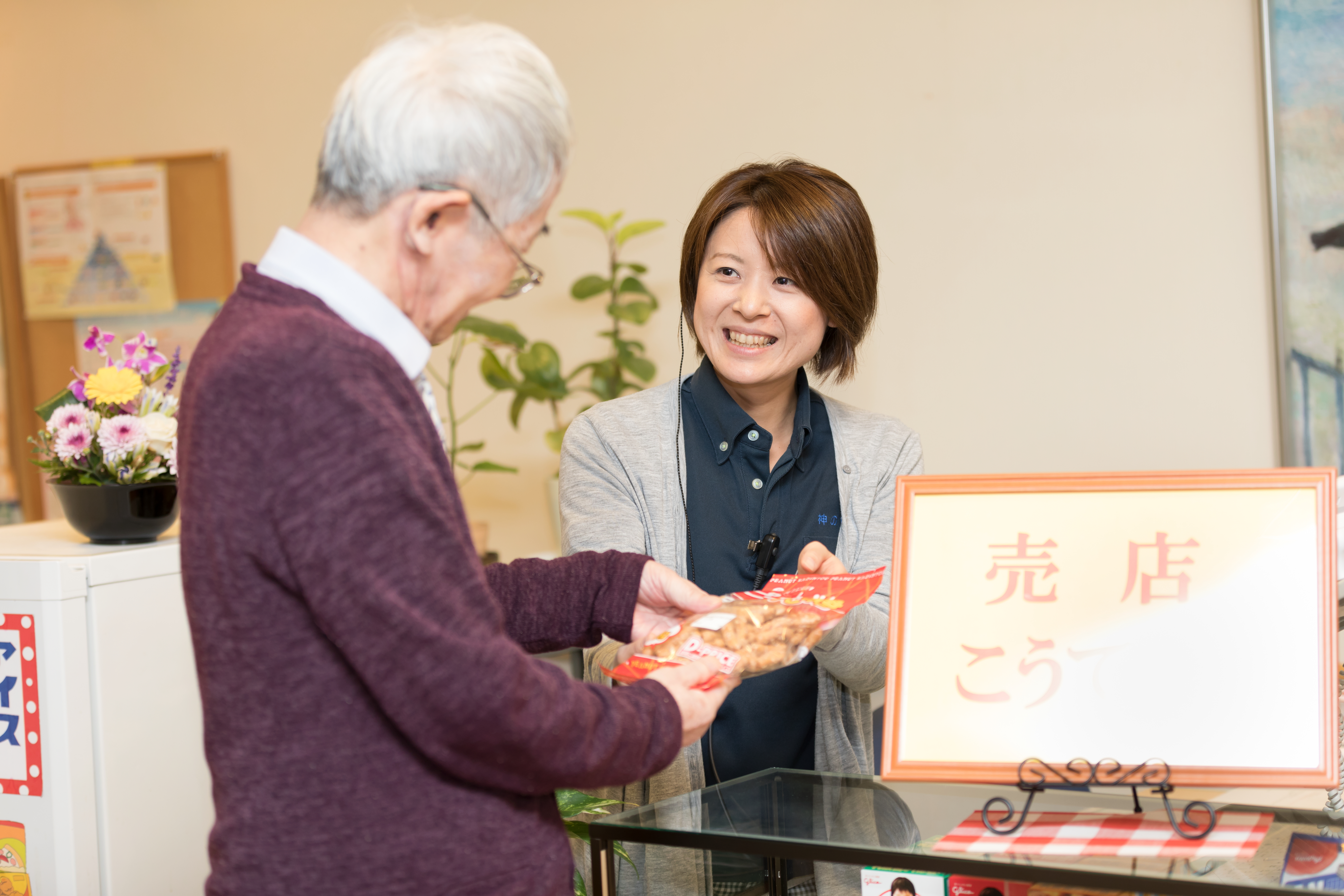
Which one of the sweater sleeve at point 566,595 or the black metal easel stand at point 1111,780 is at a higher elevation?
the sweater sleeve at point 566,595

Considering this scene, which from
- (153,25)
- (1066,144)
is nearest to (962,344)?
(1066,144)

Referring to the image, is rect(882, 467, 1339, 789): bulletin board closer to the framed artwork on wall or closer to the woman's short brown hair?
the woman's short brown hair

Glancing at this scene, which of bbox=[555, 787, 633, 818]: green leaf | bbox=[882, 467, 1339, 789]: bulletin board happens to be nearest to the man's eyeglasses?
bbox=[882, 467, 1339, 789]: bulletin board

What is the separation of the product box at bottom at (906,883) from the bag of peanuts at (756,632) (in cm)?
22

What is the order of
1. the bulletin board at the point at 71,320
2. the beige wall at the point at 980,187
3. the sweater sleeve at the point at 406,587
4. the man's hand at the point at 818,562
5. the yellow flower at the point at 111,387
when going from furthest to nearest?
the bulletin board at the point at 71,320
the beige wall at the point at 980,187
the yellow flower at the point at 111,387
the man's hand at the point at 818,562
the sweater sleeve at the point at 406,587

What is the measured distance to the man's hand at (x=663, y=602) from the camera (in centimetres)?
Answer: 129

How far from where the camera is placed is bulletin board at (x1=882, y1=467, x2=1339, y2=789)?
3.34 ft

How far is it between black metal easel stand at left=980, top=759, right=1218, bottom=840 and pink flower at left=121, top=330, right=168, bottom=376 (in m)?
1.53

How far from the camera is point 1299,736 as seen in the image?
996mm

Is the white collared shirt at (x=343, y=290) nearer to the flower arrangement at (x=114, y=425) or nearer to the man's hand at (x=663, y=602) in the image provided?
the man's hand at (x=663, y=602)

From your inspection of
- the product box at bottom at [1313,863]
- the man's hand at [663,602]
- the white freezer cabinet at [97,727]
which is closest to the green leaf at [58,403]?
the white freezer cabinet at [97,727]

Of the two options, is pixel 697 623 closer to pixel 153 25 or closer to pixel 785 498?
pixel 785 498

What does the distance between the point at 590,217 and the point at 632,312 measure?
0.90 feet

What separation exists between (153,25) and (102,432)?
7.97 feet
